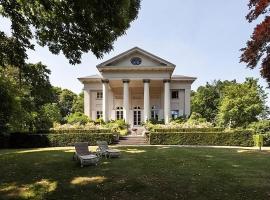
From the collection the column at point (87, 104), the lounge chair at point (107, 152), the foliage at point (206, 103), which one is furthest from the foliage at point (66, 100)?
the lounge chair at point (107, 152)

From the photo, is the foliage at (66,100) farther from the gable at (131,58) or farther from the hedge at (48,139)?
the hedge at (48,139)

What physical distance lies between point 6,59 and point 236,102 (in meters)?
41.2

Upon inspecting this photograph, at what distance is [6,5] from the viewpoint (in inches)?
433

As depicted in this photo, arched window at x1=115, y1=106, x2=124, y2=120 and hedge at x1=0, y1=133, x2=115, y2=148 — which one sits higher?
arched window at x1=115, y1=106, x2=124, y2=120

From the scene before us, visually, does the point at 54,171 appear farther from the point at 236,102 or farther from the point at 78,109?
the point at 78,109

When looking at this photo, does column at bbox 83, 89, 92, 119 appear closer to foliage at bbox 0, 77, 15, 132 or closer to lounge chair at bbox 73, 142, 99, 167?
foliage at bbox 0, 77, 15, 132

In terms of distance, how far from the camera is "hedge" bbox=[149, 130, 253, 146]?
25.9m

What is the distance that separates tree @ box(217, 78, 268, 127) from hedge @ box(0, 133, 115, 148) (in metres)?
28.9

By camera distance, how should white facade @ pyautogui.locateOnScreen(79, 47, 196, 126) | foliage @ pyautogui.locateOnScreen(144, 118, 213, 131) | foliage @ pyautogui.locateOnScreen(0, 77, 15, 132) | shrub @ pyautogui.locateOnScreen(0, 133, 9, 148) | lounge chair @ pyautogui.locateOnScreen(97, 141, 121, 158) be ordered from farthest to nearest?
1. white facade @ pyautogui.locateOnScreen(79, 47, 196, 126)
2. foliage @ pyautogui.locateOnScreen(144, 118, 213, 131)
3. shrub @ pyautogui.locateOnScreen(0, 133, 9, 148)
4. foliage @ pyautogui.locateOnScreen(0, 77, 15, 132)
5. lounge chair @ pyautogui.locateOnScreen(97, 141, 121, 158)

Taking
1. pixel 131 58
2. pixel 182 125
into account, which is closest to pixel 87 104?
pixel 131 58

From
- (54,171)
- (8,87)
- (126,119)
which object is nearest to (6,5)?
(54,171)

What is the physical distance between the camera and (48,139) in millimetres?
25453

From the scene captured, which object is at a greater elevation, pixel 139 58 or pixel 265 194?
pixel 139 58

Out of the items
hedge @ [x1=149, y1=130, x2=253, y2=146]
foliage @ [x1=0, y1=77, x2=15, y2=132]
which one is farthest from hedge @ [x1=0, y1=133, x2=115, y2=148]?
hedge @ [x1=149, y1=130, x2=253, y2=146]
